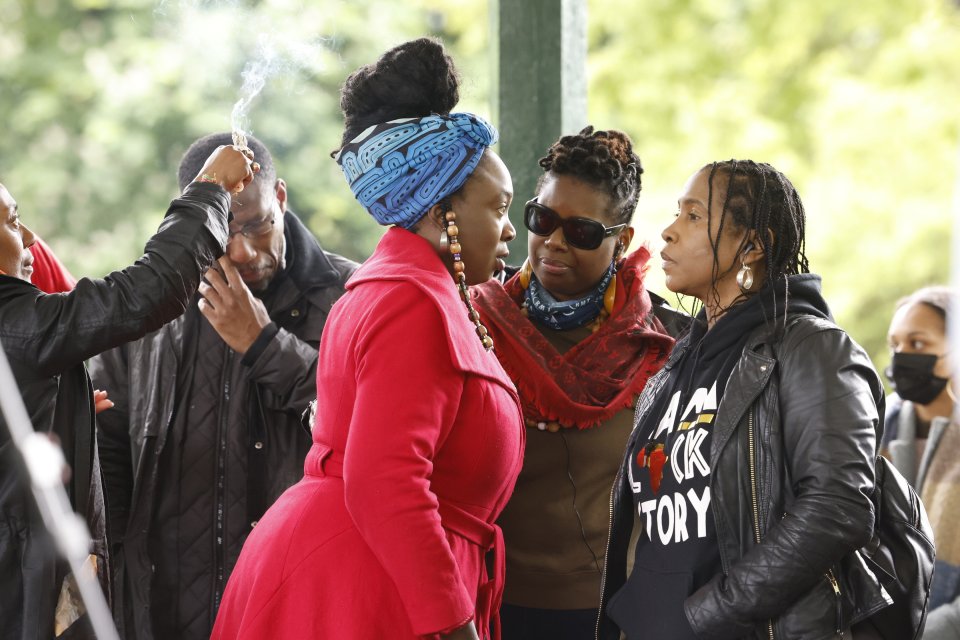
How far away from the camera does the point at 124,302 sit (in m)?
2.58

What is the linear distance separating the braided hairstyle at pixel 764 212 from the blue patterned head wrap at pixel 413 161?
56 cm

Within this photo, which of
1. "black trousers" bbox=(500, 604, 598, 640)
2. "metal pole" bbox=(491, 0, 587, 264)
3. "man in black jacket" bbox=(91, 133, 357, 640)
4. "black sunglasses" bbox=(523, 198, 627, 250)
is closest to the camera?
"black trousers" bbox=(500, 604, 598, 640)

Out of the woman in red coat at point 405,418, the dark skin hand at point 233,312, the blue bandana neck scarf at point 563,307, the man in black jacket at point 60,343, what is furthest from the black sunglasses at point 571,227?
the man in black jacket at point 60,343

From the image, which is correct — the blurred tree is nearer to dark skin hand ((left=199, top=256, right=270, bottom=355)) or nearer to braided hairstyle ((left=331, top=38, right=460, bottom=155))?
dark skin hand ((left=199, top=256, right=270, bottom=355))

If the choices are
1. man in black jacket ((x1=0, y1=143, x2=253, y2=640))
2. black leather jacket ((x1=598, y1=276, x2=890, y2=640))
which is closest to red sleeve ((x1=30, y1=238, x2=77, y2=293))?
man in black jacket ((x1=0, y1=143, x2=253, y2=640))

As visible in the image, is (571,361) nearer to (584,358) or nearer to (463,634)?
(584,358)

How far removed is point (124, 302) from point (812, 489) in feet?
4.89

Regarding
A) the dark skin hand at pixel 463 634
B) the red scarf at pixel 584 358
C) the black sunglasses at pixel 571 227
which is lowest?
the dark skin hand at pixel 463 634

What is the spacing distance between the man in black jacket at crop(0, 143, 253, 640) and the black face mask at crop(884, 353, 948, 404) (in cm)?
293

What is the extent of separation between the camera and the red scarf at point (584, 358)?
10.4 ft

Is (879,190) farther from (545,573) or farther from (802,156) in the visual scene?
(545,573)

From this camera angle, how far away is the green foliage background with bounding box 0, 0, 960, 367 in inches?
356

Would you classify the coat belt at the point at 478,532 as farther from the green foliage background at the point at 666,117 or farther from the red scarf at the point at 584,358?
the green foliage background at the point at 666,117

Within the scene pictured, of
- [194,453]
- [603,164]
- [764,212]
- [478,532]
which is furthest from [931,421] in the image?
[194,453]
